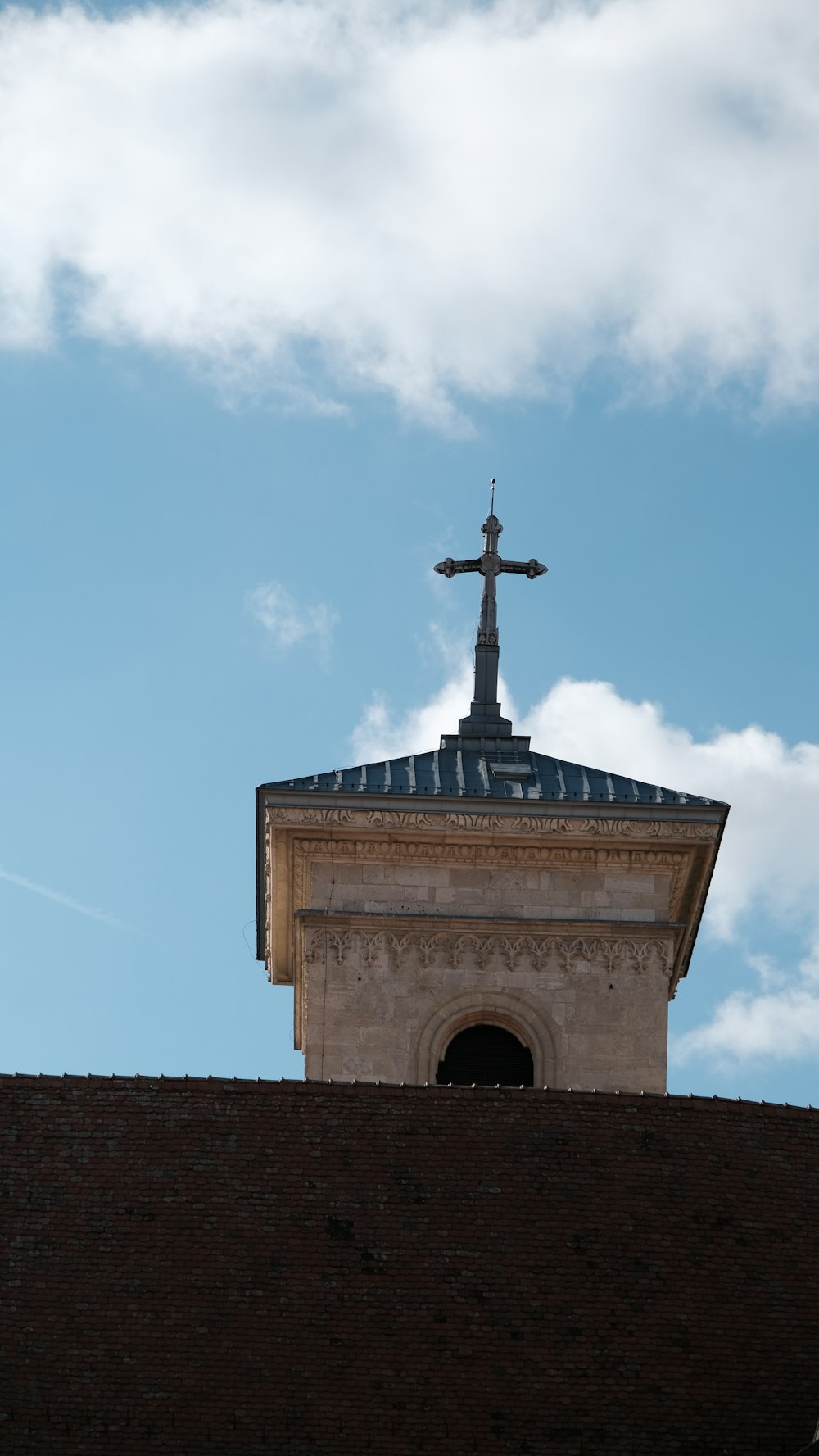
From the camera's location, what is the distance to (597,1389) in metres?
27.6

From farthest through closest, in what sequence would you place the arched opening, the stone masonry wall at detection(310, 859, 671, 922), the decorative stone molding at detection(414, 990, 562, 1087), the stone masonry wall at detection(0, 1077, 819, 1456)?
the stone masonry wall at detection(310, 859, 671, 922)
the arched opening
the decorative stone molding at detection(414, 990, 562, 1087)
the stone masonry wall at detection(0, 1077, 819, 1456)

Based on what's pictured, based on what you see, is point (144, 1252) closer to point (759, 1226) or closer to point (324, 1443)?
point (324, 1443)

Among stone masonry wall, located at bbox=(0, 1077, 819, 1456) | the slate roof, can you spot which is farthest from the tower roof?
stone masonry wall, located at bbox=(0, 1077, 819, 1456)

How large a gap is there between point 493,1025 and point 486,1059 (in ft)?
1.26

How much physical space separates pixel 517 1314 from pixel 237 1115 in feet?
11.3

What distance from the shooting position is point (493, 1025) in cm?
3650

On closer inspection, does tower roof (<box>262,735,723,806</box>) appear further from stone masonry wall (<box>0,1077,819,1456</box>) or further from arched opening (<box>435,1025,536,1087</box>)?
stone masonry wall (<box>0,1077,819,1456</box>)

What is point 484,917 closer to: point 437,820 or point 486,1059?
point 437,820

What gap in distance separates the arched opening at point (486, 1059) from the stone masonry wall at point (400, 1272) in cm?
548

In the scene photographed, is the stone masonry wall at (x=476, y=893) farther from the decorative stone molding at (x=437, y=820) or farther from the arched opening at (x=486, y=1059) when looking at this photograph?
the arched opening at (x=486, y=1059)

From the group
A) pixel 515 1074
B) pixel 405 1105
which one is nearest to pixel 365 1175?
pixel 405 1105

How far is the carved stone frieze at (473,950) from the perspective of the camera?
1439 inches

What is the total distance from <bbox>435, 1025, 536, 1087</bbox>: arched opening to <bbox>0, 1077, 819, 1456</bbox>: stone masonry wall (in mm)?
5484

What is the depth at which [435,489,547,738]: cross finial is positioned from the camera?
132ft
